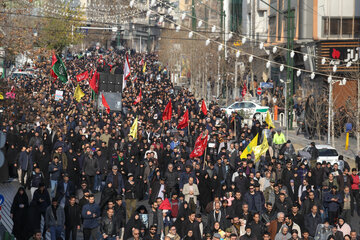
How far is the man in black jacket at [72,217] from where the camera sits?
15.2 meters

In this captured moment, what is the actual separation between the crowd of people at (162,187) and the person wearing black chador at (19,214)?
0.07 feet

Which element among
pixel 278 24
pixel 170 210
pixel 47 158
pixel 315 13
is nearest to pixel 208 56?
pixel 278 24

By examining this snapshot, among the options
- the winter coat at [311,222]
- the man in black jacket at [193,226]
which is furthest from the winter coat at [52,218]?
the winter coat at [311,222]

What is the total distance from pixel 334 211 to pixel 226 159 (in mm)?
3743

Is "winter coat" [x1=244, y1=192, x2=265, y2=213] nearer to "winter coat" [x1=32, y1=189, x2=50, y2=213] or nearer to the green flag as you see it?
"winter coat" [x1=32, y1=189, x2=50, y2=213]

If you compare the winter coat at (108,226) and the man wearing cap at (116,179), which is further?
the man wearing cap at (116,179)

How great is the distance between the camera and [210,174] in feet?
66.6

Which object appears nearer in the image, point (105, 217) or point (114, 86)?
point (105, 217)

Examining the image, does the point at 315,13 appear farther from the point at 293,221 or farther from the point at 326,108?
the point at 293,221

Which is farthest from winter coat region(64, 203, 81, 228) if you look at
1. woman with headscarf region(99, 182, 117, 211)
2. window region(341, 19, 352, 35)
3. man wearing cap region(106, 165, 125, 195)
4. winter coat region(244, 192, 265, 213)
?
window region(341, 19, 352, 35)

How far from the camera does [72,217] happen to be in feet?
50.1

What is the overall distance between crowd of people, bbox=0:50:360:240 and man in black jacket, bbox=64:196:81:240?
2 centimetres

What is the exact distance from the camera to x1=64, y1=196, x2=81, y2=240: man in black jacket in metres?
15.2

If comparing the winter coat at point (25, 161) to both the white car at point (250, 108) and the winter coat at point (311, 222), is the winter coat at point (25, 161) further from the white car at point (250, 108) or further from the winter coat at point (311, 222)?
the white car at point (250, 108)
